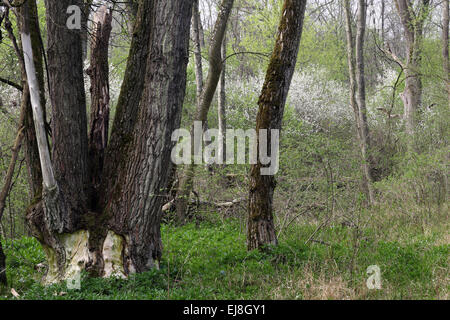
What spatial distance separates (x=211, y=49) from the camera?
921 centimetres

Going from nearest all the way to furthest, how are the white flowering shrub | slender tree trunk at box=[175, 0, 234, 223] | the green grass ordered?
the green grass → slender tree trunk at box=[175, 0, 234, 223] → the white flowering shrub

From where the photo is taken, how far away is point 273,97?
6039 mm

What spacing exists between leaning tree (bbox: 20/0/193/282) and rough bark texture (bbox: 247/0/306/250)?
1343mm

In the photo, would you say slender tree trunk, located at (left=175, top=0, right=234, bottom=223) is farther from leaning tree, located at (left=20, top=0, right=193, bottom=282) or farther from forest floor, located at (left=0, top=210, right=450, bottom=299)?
leaning tree, located at (left=20, top=0, right=193, bottom=282)

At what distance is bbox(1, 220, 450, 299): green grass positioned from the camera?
4738mm

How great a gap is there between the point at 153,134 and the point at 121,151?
521 mm

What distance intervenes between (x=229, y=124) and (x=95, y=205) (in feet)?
39.8

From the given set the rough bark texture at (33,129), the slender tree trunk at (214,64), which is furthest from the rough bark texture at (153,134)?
the slender tree trunk at (214,64)

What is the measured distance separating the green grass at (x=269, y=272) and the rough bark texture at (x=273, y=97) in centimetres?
45

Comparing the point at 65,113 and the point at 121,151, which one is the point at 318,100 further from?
the point at 65,113

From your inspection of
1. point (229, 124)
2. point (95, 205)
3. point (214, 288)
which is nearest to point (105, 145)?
point (95, 205)

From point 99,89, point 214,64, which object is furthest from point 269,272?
point 214,64

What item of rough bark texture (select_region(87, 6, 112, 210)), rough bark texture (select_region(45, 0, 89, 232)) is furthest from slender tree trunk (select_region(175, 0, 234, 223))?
rough bark texture (select_region(45, 0, 89, 232))
